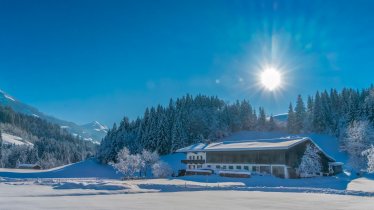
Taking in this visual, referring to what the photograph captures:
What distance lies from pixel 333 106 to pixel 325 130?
9560 millimetres

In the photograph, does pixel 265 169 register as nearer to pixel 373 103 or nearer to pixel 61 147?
pixel 373 103

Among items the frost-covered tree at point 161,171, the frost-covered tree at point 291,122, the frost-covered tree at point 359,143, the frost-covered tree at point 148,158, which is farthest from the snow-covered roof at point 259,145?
the frost-covered tree at point 291,122

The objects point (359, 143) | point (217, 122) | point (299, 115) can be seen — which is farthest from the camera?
point (217, 122)

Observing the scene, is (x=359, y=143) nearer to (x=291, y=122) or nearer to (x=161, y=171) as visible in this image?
(x=161, y=171)

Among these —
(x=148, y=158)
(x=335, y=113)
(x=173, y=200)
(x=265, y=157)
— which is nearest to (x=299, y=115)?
(x=335, y=113)

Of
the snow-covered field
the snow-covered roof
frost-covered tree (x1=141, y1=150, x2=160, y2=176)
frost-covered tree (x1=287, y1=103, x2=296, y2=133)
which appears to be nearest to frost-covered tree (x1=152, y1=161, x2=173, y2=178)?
the snow-covered roof

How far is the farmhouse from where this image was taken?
196 ft

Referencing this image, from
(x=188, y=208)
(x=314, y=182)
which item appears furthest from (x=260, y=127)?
(x=188, y=208)

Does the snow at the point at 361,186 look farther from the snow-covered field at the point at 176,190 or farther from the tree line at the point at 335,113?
the tree line at the point at 335,113

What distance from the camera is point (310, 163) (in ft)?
200

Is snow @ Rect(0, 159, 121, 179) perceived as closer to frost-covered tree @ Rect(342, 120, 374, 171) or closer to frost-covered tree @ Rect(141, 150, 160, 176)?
frost-covered tree @ Rect(141, 150, 160, 176)

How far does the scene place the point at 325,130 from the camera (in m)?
108

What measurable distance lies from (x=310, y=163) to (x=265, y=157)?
7.77 m

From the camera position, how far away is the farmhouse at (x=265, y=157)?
196 ft
